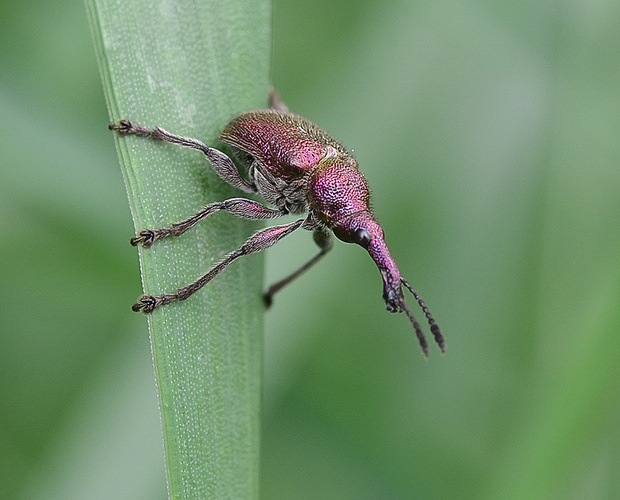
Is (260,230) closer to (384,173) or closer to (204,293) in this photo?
(204,293)

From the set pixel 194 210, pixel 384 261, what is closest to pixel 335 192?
pixel 384 261

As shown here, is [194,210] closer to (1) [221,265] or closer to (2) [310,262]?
(1) [221,265]

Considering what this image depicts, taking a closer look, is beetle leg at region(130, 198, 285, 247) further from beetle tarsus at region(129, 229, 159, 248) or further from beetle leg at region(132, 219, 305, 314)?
beetle leg at region(132, 219, 305, 314)

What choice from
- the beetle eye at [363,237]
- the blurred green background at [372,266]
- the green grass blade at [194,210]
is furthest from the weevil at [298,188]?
the blurred green background at [372,266]

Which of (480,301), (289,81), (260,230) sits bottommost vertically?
(480,301)

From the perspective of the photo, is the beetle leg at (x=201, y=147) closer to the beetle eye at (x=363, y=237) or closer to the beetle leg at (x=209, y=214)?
the beetle leg at (x=209, y=214)

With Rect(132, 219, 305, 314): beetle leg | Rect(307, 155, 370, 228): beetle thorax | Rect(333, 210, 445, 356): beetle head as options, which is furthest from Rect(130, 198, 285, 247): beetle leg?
Rect(333, 210, 445, 356): beetle head

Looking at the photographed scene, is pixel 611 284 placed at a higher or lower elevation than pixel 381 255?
lower

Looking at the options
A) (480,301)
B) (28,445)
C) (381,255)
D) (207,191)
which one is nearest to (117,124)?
(207,191)
